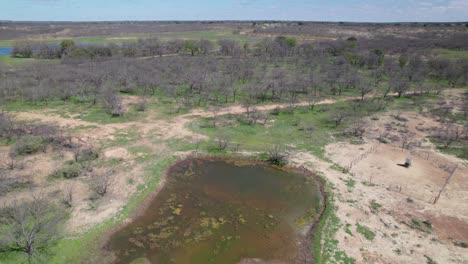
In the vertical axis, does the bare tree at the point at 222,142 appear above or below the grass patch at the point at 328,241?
above

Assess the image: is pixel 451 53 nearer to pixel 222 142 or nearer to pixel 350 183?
pixel 350 183

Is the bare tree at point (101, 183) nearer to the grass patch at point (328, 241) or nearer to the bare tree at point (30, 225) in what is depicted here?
the bare tree at point (30, 225)

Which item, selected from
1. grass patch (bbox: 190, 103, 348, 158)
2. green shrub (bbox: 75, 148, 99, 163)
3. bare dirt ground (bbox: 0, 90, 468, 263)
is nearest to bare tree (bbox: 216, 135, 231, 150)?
grass patch (bbox: 190, 103, 348, 158)

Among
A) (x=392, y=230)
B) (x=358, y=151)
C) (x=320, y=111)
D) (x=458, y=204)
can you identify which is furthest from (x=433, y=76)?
(x=392, y=230)

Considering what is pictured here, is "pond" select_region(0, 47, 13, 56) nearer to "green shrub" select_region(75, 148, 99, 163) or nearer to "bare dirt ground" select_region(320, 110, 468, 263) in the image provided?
"green shrub" select_region(75, 148, 99, 163)

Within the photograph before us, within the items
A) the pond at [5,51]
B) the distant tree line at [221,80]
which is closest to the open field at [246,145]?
the distant tree line at [221,80]

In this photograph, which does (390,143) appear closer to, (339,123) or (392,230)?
(339,123)
